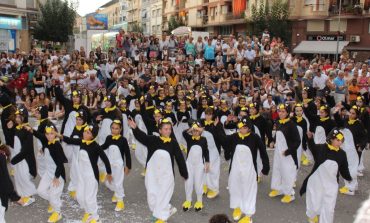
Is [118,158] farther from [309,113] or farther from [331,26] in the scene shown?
[331,26]

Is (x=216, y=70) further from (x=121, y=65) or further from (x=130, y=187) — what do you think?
(x=130, y=187)

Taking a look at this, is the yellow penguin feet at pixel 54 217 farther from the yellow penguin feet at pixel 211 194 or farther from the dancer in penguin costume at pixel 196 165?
the yellow penguin feet at pixel 211 194

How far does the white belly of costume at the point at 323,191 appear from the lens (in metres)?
6.79

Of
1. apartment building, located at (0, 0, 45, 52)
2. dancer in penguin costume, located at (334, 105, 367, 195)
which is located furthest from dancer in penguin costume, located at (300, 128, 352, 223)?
apartment building, located at (0, 0, 45, 52)

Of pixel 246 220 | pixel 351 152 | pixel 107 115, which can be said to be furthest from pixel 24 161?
pixel 351 152

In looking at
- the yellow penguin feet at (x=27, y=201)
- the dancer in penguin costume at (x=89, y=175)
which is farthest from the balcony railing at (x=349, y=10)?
the yellow penguin feet at (x=27, y=201)

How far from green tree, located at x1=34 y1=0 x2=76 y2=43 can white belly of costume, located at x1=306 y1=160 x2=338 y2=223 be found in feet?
119

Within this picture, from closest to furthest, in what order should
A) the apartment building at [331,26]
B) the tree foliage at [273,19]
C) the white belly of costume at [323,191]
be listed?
the white belly of costume at [323,191], the apartment building at [331,26], the tree foliage at [273,19]

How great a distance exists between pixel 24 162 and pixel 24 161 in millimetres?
19

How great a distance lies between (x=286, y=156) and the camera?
8.48 meters

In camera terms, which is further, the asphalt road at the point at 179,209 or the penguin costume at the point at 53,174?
the asphalt road at the point at 179,209

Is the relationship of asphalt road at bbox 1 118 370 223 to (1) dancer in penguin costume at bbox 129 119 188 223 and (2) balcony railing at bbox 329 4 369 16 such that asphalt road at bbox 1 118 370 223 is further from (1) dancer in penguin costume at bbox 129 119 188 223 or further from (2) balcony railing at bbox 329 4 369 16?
(2) balcony railing at bbox 329 4 369 16

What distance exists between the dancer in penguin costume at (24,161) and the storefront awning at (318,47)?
34.5m

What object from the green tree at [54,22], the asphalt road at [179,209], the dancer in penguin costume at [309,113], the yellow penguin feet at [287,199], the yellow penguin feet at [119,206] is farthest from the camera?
the green tree at [54,22]
